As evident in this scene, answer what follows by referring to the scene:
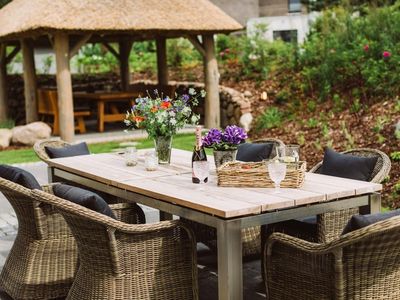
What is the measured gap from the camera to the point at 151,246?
155 inches

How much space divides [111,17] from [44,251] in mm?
9330

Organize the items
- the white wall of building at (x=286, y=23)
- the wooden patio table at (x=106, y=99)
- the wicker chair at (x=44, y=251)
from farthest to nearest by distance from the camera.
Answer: the white wall of building at (x=286, y=23) < the wooden patio table at (x=106, y=99) < the wicker chair at (x=44, y=251)

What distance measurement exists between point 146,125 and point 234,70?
11305mm

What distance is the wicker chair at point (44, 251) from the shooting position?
4.60m

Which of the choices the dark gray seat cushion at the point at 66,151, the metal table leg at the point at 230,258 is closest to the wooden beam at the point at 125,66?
the dark gray seat cushion at the point at 66,151

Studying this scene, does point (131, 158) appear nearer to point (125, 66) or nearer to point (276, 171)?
point (276, 171)

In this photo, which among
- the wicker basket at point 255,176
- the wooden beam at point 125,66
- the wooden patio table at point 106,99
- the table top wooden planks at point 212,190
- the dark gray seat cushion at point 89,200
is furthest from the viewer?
the wooden beam at point 125,66

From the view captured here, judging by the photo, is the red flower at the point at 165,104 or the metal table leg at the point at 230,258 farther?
the red flower at the point at 165,104

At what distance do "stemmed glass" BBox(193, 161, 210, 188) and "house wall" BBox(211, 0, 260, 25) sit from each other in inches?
841

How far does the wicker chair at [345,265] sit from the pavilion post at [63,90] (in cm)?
988

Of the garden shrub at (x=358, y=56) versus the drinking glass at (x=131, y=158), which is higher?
the garden shrub at (x=358, y=56)

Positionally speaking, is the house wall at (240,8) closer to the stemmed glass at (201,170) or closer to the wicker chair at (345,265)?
the stemmed glass at (201,170)

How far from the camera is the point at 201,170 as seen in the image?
4434 mm

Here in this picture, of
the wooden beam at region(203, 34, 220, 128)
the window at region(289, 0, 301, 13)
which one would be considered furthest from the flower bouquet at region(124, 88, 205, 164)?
the window at region(289, 0, 301, 13)
